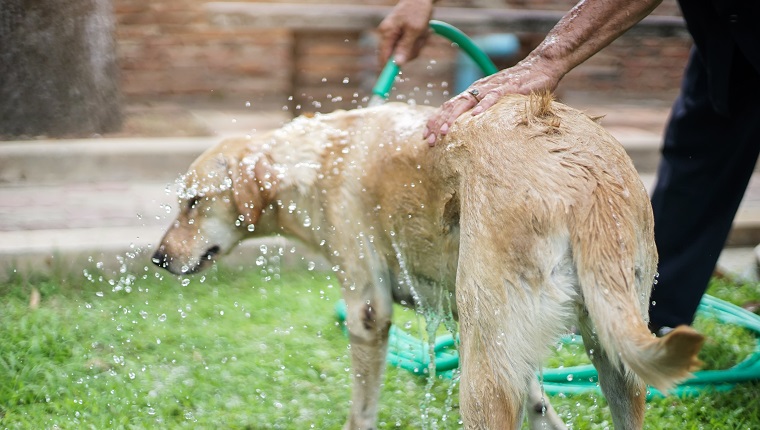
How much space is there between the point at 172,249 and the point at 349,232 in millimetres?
845

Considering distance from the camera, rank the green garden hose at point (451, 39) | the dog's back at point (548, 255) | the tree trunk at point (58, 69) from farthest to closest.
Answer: the tree trunk at point (58, 69) < the green garden hose at point (451, 39) < the dog's back at point (548, 255)

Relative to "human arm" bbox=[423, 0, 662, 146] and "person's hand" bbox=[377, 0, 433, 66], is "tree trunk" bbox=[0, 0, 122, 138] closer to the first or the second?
"person's hand" bbox=[377, 0, 433, 66]

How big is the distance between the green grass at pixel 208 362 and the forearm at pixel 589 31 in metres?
1.69

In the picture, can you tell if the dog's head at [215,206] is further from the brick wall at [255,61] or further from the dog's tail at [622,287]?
the brick wall at [255,61]

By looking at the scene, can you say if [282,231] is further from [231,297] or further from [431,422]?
[231,297]

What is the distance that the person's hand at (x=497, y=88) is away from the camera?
3.10 metres

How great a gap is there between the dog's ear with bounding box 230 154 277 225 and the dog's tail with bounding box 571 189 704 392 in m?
1.54

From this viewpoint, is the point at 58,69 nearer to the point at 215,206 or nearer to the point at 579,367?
the point at 215,206

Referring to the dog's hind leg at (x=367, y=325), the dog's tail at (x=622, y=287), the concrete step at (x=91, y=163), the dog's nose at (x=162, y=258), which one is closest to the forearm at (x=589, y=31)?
the dog's tail at (x=622, y=287)

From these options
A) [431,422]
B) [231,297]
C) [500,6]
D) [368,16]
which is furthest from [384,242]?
[500,6]

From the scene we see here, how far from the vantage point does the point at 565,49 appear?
3.13 m

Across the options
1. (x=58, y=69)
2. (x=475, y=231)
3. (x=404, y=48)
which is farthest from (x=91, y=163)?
(x=475, y=231)

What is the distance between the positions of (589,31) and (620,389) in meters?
1.26

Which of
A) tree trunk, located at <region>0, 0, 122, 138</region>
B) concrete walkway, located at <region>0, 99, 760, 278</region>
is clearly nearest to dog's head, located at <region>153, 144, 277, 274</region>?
concrete walkway, located at <region>0, 99, 760, 278</region>
